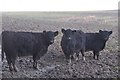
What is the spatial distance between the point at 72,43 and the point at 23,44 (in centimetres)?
281

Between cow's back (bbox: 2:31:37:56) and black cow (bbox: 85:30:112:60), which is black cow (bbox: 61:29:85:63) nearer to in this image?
black cow (bbox: 85:30:112:60)

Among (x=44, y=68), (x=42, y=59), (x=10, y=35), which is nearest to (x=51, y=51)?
(x=42, y=59)

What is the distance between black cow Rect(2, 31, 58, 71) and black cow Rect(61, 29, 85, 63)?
3.59ft

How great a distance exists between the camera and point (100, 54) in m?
17.2

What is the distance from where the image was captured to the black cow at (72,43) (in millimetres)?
15227

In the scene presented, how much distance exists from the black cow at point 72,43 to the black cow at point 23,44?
43.1 inches

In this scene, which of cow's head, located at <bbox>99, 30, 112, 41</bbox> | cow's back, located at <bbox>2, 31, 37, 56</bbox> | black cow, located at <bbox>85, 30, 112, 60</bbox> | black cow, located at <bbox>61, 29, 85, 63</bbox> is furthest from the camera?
black cow, located at <bbox>85, 30, 112, 60</bbox>

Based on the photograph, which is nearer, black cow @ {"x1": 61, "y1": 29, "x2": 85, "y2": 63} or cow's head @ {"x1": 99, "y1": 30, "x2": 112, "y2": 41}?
black cow @ {"x1": 61, "y1": 29, "x2": 85, "y2": 63}

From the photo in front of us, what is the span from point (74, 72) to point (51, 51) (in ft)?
13.1

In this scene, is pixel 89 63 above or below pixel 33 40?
below

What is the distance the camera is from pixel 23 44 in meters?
13.6

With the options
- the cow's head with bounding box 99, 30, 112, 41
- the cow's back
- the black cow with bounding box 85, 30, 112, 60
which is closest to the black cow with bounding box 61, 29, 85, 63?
the black cow with bounding box 85, 30, 112, 60

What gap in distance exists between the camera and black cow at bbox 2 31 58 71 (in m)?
13.3

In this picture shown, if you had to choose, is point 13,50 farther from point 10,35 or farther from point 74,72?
point 74,72
